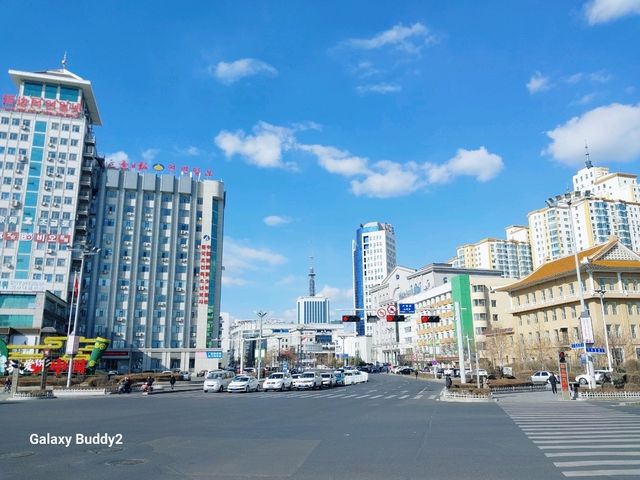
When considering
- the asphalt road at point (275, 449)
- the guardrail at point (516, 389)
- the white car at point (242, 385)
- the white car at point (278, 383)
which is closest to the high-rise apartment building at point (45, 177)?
the white car at point (242, 385)

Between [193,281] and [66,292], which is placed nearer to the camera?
[66,292]

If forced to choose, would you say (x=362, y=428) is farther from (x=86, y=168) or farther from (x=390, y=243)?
(x=390, y=243)

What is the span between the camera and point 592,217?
393 feet

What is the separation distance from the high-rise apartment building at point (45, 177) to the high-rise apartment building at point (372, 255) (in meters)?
118

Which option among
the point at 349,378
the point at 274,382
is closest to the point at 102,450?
the point at 274,382

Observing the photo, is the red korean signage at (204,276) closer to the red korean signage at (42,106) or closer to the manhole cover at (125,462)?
the red korean signage at (42,106)

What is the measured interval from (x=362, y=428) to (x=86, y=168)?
7710 cm

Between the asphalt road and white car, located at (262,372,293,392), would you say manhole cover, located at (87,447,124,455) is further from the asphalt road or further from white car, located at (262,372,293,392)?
white car, located at (262,372,293,392)

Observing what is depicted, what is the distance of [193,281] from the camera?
87.4 metres

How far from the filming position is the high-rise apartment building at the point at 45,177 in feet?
238

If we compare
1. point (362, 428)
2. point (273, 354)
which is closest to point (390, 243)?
point (273, 354)

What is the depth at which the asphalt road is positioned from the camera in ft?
28.4

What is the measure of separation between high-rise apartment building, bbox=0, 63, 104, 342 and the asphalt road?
62906mm

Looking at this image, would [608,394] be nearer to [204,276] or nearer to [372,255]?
[204,276]
